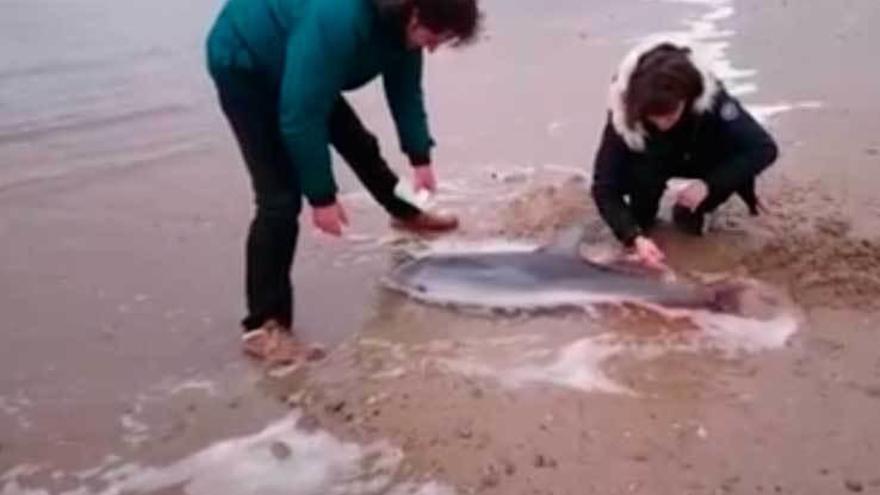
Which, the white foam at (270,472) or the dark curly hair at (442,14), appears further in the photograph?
the dark curly hair at (442,14)

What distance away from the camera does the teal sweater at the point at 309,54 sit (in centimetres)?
418

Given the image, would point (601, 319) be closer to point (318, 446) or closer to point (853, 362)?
point (853, 362)

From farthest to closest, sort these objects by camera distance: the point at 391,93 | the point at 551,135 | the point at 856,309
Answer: the point at 551,135 → the point at 391,93 → the point at 856,309

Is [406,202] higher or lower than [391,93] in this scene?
lower

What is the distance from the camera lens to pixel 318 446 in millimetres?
3969

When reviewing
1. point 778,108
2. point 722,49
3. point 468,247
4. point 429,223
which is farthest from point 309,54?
point 722,49

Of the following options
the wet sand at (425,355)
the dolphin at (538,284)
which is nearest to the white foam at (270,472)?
the wet sand at (425,355)

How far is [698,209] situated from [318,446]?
6.36 feet

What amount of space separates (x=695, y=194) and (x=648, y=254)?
1.45 feet

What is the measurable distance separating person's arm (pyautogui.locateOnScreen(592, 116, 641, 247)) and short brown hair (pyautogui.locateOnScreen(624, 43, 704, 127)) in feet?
1.03

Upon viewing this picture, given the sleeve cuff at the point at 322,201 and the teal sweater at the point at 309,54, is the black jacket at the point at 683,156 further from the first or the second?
the sleeve cuff at the point at 322,201

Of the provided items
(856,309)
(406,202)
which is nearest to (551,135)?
(406,202)

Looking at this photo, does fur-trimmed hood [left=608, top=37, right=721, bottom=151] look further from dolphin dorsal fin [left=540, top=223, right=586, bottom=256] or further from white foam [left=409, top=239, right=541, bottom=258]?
white foam [left=409, top=239, right=541, bottom=258]

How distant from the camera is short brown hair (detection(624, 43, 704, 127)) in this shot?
4715 mm
